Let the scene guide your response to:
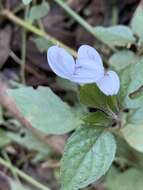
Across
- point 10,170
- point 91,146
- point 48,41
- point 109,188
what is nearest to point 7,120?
point 10,170

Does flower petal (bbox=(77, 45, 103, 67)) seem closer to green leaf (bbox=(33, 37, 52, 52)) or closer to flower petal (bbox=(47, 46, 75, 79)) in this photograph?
flower petal (bbox=(47, 46, 75, 79))

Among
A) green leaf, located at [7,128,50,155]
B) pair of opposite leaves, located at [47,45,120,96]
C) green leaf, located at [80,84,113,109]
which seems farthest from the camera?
green leaf, located at [7,128,50,155]

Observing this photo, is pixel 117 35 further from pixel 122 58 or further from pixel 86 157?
pixel 86 157

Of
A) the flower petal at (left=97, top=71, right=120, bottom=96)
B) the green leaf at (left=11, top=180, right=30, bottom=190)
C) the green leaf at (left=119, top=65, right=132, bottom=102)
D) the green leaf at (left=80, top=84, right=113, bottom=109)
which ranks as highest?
the flower petal at (left=97, top=71, right=120, bottom=96)

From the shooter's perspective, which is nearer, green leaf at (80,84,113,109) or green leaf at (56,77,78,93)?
green leaf at (80,84,113,109)

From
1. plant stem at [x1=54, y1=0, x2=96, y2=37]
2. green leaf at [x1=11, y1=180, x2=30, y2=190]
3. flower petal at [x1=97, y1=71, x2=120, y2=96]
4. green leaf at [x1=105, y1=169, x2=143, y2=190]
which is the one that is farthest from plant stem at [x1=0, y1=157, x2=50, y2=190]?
flower petal at [x1=97, y1=71, x2=120, y2=96]

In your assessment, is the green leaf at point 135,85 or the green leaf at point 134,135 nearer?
the green leaf at point 135,85

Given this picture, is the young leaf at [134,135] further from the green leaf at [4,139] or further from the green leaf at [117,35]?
the green leaf at [4,139]

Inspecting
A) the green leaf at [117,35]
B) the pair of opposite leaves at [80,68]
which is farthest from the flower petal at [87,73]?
the green leaf at [117,35]
